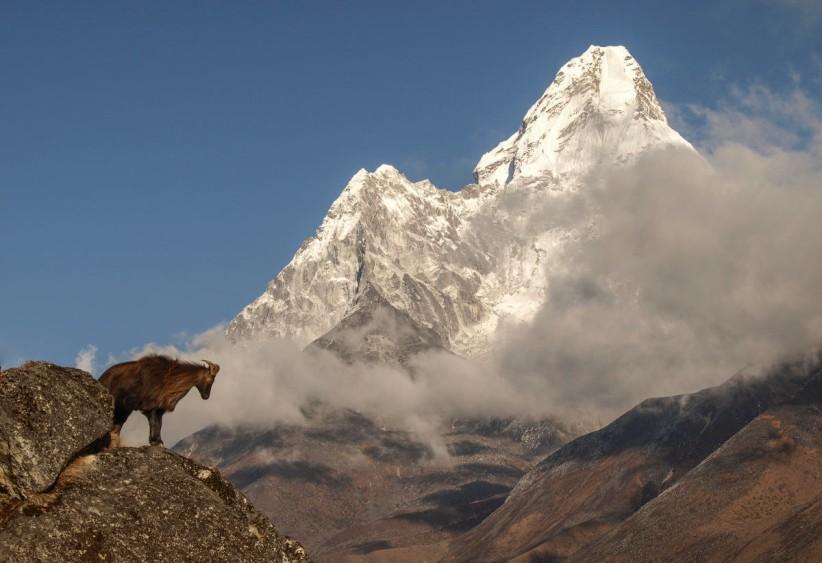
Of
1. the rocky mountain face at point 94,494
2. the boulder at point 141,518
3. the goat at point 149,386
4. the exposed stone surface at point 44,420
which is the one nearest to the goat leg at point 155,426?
the goat at point 149,386

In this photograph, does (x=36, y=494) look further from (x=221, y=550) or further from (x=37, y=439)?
(x=221, y=550)

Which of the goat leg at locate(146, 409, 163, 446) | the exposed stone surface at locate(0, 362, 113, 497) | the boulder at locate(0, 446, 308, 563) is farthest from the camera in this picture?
the goat leg at locate(146, 409, 163, 446)

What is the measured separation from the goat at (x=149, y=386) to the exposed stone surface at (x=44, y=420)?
2.44 metres

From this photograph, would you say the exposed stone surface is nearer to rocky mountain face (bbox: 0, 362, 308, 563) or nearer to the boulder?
rocky mountain face (bbox: 0, 362, 308, 563)

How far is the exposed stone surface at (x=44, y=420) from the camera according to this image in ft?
101

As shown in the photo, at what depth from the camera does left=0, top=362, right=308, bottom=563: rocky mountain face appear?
30141 mm

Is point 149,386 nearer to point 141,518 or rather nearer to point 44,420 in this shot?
point 44,420

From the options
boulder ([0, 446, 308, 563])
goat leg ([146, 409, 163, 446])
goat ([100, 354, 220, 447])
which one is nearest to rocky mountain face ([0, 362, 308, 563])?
boulder ([0, 446, 308, 563])

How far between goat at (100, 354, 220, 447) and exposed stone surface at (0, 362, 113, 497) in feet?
8.00

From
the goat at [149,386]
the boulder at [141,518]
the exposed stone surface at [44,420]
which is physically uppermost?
the goat at [149,386]

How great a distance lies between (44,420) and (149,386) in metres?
6.64

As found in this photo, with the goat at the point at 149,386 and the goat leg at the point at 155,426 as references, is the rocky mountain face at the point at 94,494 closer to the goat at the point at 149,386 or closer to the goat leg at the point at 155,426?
the goat leg at the point at 155,426

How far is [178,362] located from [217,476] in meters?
5.21

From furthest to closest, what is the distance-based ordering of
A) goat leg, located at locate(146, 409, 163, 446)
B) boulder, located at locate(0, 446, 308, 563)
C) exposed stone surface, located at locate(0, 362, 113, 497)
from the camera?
1. goat leg, located at locate(146, 409, 163, 446)
2. exposed stone surface, located at locate(0, 362, 113, 497)
3. boulder, located at locate(0, 446, 308, 563)
